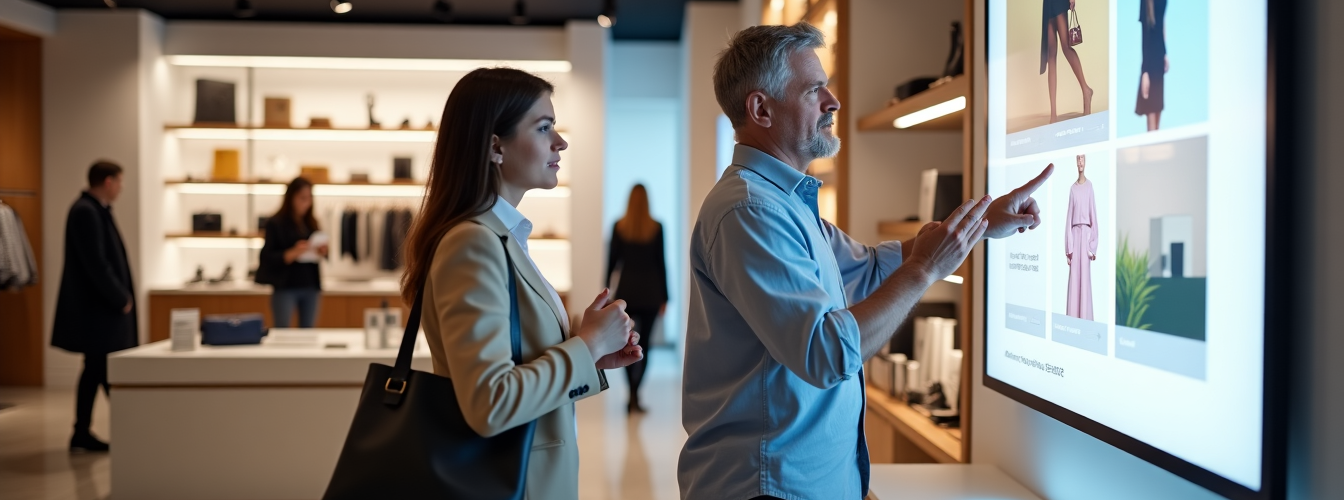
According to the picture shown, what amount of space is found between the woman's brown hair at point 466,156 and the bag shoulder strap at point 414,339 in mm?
70

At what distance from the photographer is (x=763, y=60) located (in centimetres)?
165

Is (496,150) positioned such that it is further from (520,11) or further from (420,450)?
(520,11)

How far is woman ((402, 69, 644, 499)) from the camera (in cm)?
138

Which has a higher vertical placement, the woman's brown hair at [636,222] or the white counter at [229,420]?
the woman's brown hair at [636,222]

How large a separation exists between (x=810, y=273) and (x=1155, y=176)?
629 mm

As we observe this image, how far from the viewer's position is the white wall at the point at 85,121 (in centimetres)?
752

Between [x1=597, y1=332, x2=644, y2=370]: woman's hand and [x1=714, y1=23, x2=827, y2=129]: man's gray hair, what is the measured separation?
459 mm

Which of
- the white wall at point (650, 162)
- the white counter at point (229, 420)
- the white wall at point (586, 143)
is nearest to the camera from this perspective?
the white counter at point (229, 420)

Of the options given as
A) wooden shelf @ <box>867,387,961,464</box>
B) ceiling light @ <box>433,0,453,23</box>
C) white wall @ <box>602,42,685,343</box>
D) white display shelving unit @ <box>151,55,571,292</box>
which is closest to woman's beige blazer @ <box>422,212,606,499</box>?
wooden shelf @ <box>867,387,961,464</box>

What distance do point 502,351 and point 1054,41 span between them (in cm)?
138

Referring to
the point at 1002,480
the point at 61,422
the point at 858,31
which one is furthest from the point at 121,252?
the point at 1002,480

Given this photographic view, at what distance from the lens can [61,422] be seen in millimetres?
5996

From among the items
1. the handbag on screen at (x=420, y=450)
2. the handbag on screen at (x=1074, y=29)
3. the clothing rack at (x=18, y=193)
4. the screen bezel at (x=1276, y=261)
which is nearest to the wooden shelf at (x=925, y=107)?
the handbag on screen at (x=1074, y=29)

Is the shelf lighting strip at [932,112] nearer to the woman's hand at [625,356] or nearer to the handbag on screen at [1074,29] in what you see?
the handbag on screen at [1074,29]
